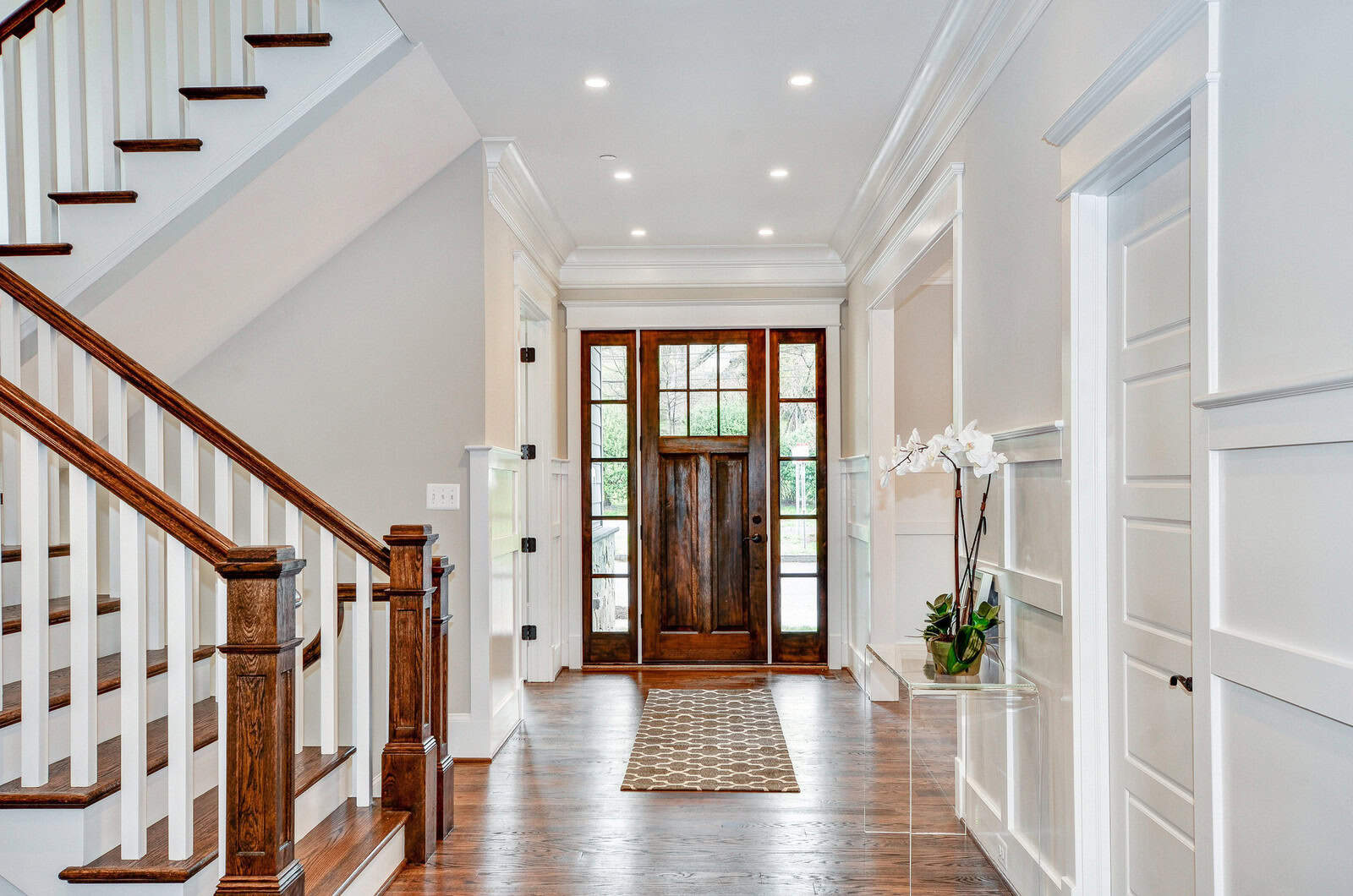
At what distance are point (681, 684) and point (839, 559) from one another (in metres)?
1.35

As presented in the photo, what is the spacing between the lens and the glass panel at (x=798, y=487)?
634 cm

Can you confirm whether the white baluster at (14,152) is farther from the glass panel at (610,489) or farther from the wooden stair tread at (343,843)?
the glass panel at (610,489)

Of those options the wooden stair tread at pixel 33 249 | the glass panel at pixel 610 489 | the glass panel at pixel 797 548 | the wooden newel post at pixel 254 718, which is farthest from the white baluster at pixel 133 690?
the glass panel at pixel 797 548

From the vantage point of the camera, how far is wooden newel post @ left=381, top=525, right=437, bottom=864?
9.80 ft

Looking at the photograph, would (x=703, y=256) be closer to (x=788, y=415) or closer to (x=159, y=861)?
(x=788, y=415)

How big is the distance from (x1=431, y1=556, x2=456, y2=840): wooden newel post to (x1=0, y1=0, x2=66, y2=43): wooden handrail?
2.31 meters

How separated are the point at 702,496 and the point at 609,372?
1.05 m

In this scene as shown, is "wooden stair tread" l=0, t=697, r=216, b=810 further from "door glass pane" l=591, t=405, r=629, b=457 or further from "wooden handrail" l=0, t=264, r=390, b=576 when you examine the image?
"door glass pane" l=591, t=405, r=629, b=457

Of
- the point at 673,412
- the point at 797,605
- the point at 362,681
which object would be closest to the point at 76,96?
the point at 362,681

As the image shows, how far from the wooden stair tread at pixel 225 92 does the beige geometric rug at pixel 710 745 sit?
2.96 m

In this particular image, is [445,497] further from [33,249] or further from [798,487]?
[798,487]

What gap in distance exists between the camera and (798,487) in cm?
635

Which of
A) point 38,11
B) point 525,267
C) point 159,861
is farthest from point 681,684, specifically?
point 38,11

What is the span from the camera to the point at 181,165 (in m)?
3.41
